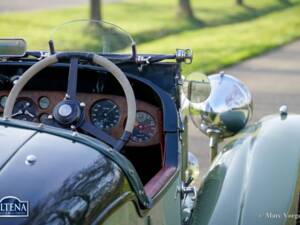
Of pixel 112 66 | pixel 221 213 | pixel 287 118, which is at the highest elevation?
pixel 112 66

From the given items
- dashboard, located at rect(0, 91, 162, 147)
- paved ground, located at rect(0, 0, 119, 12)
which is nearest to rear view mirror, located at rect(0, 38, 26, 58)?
dashboard, located at rect(0, 91, 162, 147)

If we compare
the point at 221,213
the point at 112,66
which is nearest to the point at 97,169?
the point at 112,66

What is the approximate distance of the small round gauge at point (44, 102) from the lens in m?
4.20

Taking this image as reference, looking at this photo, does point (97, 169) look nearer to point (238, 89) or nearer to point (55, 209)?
point (55, 209)

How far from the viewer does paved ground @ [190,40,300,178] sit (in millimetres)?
8188

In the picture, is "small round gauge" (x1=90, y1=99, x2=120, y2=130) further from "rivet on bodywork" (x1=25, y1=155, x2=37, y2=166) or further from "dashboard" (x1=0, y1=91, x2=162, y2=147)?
"rivet on bodywork" (x1=25, y1=155, x2=37, y2=166)

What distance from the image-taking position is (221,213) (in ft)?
12.9

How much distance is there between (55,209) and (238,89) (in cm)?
311

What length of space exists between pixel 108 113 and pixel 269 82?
775 cm

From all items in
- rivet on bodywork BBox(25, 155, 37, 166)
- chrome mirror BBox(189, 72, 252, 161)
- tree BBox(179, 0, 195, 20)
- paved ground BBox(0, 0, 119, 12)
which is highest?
paved ground BBox(0, 0, 119, 12)

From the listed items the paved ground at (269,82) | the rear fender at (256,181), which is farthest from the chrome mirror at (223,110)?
the paved ground at (269,82)

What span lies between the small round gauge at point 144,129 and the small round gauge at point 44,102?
484 mm

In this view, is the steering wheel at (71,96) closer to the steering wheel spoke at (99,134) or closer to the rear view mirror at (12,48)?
the steering wheel spoke at (99,134)

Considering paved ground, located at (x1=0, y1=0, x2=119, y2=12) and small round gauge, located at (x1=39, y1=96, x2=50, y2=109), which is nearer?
small round gauge, located at (x1=39, y1=96, x2=50, y2=109)
